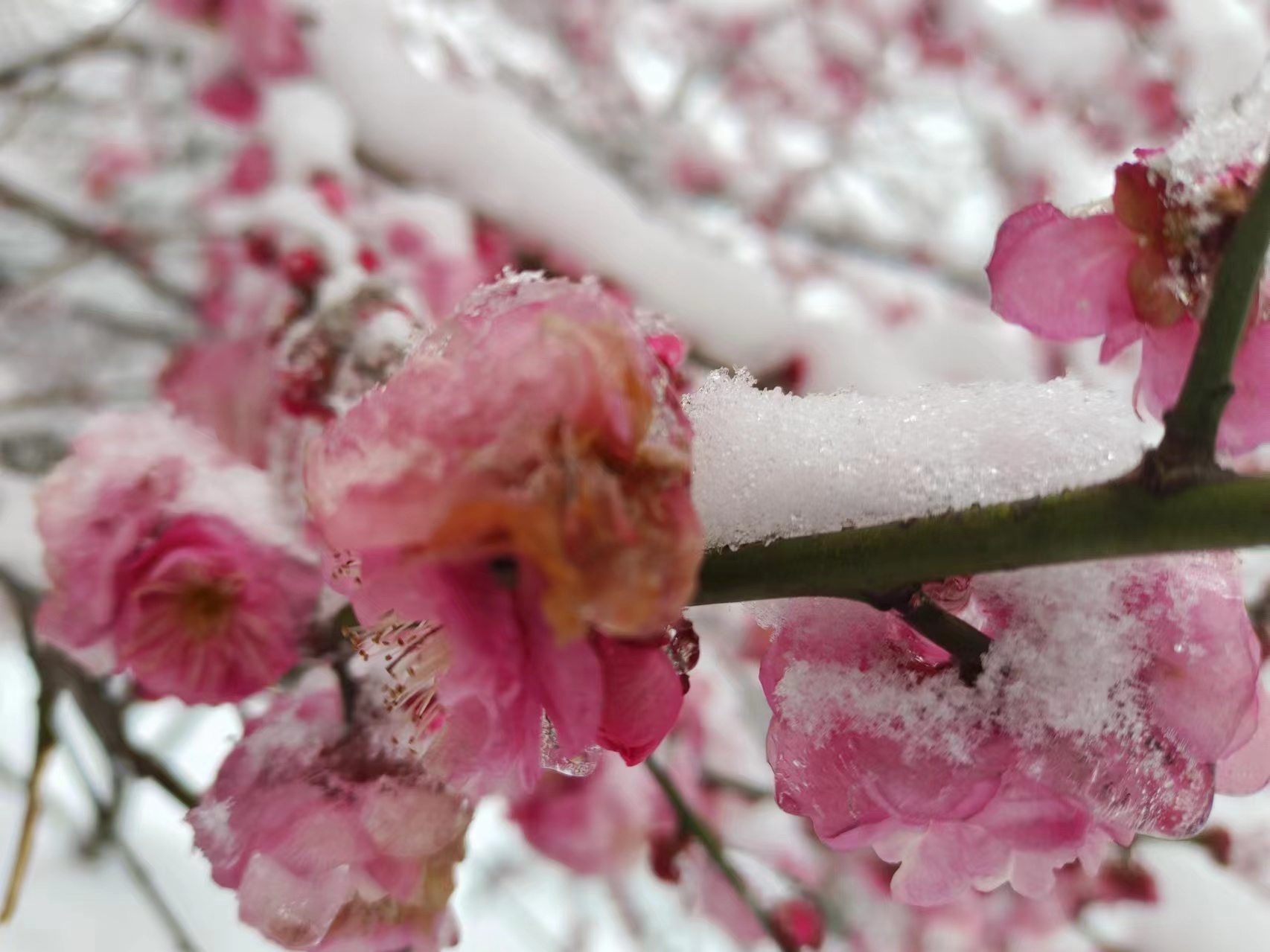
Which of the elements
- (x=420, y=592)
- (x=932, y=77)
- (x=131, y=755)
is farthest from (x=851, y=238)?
(x=420, y=592)

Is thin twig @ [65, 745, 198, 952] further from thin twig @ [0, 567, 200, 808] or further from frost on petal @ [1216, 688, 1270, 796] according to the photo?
frost on petal @ [1216, 688, 1270, 796]

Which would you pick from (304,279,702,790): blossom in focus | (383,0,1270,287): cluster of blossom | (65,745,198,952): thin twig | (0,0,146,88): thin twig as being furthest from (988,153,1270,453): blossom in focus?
(383,0,1270,287): cluster of blossom

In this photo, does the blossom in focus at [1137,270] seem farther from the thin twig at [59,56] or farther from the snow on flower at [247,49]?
the snow on flower at [247,49]

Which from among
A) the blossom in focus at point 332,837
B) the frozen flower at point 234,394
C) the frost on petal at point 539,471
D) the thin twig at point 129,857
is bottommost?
the thin twig at point 129,857

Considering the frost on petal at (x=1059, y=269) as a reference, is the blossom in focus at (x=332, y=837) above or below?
below

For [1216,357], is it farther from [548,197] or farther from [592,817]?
[548,197]

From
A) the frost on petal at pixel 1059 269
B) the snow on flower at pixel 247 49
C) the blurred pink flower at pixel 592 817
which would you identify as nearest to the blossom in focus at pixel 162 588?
the frost on petal at pixel 1059 269
